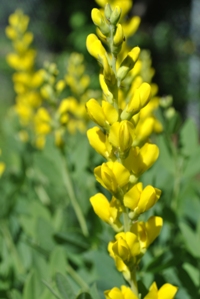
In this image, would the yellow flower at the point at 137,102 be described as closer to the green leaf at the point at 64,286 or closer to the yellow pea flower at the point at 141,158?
the yellow pea flower at the point at 141,158

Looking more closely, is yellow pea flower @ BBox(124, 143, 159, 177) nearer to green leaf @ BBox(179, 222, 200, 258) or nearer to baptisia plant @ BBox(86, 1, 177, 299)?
baptisia plant @ BBox(86, 1, 177, 299)

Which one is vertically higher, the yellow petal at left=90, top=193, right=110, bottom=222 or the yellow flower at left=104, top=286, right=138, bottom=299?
the yellow petal at left=90, top=193, right=110, bottom=222

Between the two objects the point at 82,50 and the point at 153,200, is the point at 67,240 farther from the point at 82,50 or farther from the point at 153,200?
the point at 82,50

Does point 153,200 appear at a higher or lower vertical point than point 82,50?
lower

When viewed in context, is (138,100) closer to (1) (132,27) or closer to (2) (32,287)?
(2) (32,287)

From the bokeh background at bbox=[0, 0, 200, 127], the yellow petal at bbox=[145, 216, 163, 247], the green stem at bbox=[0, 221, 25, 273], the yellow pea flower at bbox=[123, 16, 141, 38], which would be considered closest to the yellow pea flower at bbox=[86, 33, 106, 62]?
the yellow petal at bbox=[145, 216, 163, 247]

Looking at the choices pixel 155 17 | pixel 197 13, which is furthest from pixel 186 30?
pixel 197 13
